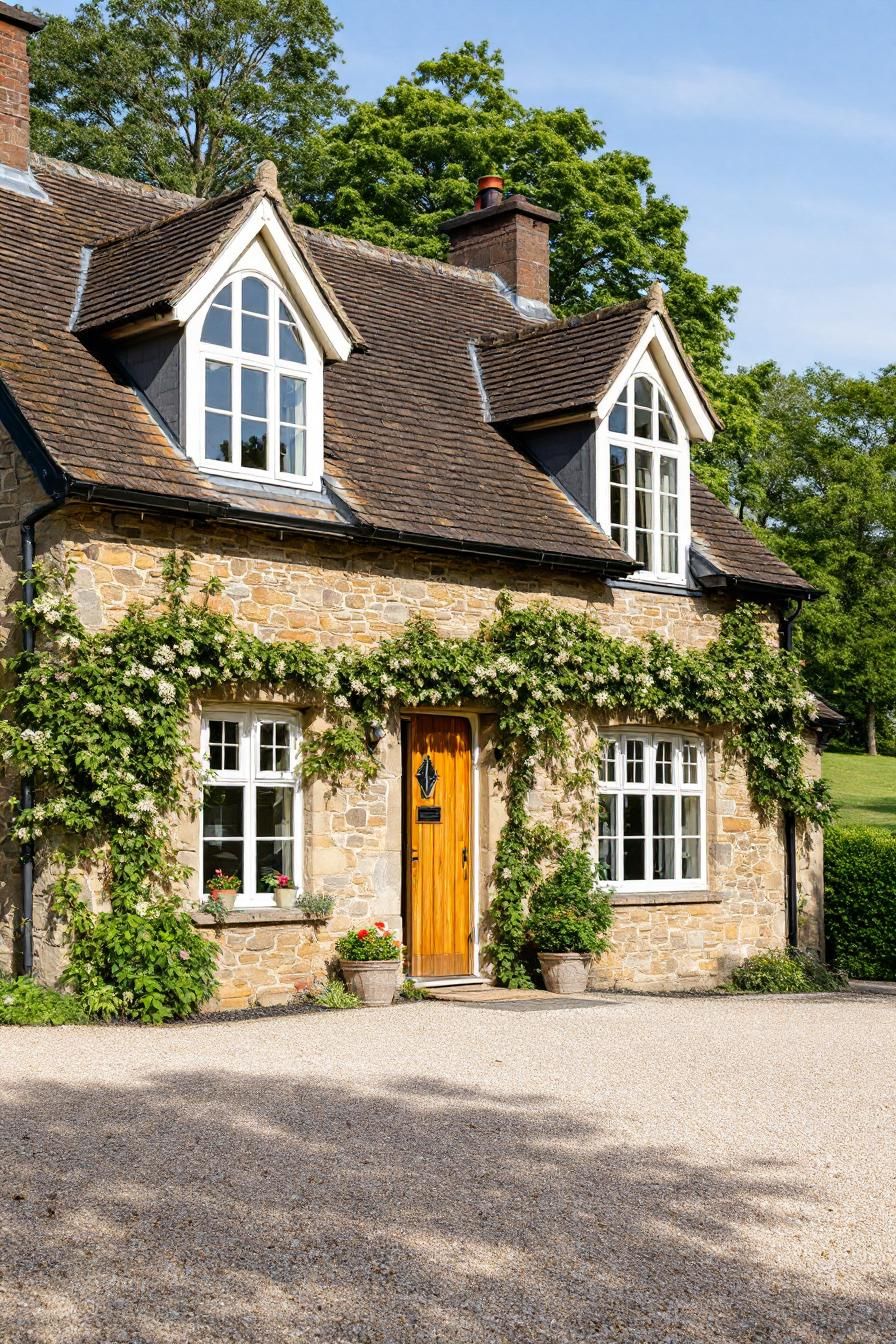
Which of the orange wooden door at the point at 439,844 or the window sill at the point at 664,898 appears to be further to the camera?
the window sill at the point at 664,898

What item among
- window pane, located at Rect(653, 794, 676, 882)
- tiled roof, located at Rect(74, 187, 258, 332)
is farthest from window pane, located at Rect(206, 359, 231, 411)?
window pane, located at Rect(653, 794, 676, 882)

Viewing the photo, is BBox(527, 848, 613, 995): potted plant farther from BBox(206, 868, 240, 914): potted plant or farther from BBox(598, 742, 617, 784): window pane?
BBox(206, 868, 240, 914): potted plant

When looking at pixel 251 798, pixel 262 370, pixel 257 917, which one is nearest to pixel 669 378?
pixel 262 370

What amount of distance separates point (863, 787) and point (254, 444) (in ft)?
103

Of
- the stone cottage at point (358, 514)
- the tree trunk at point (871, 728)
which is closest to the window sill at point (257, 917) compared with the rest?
the stone cottage at point (358, 514)

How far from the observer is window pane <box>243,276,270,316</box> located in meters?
14.5

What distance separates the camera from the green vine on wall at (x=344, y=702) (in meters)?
12.5

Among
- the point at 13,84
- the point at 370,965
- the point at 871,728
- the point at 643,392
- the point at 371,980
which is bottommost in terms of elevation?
the point at 371,980

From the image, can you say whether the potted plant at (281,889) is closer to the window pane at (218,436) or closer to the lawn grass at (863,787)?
the window pane at (218,436)

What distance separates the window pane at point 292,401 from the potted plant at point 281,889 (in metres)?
4.28

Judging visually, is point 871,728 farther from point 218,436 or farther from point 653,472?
point 218,436

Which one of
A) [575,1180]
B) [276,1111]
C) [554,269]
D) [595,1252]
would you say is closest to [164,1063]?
[276,1111]

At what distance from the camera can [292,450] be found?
48.3ft

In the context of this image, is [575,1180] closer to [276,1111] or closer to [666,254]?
[276,1111]
